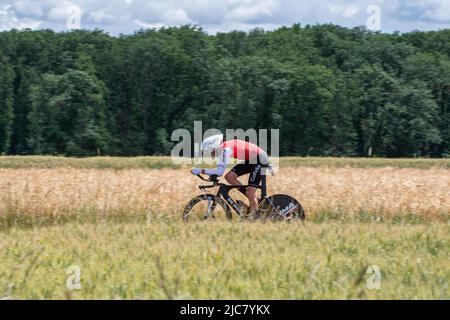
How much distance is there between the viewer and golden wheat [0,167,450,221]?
48.0 feet

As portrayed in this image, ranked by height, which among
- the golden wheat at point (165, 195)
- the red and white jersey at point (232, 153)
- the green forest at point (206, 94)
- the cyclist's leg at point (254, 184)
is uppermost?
the green forest at point (206, 94)

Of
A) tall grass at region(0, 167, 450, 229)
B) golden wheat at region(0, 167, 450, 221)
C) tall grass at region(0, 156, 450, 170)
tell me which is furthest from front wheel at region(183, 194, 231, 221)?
tall grass at region(0, 156, 450, 170)

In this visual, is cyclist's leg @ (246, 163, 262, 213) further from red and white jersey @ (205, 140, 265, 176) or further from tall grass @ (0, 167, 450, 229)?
tall grass @ (0, 167, 450, 229)

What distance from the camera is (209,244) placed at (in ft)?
33.4

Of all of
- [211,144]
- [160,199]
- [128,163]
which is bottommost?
[128,163]

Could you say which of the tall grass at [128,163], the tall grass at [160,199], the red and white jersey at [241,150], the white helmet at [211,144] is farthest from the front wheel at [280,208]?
the tall grass at [128,163]

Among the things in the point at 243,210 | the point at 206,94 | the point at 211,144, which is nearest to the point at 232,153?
the point at 211,144

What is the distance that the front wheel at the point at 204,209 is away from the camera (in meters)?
12.9

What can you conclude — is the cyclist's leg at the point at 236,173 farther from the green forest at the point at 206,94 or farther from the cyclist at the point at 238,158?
the green forest at the point at 206,94

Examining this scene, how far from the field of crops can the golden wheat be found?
2cm

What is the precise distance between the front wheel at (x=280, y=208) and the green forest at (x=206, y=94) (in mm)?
46337

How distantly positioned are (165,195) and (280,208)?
3.66 metres

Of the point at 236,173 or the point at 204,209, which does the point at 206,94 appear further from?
the point at 204,209
